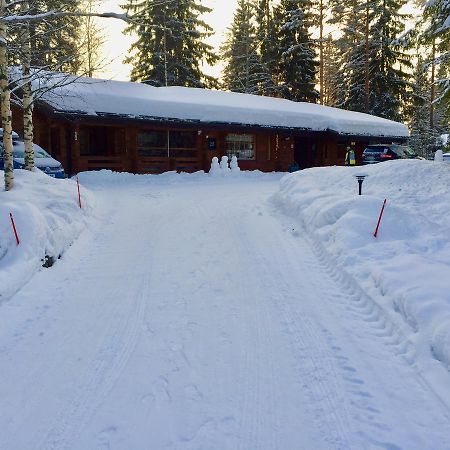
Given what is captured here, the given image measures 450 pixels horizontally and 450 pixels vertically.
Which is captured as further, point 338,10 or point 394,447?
point 338,10

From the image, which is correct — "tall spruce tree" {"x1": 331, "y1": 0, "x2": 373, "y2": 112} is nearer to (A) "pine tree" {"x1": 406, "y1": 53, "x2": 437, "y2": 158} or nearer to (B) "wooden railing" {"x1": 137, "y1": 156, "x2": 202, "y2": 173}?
(A) "pine tree" {"x1": 406, "y1": 53, "x2": 437, "y2": 158}

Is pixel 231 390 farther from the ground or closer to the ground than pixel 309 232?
closer to the ground

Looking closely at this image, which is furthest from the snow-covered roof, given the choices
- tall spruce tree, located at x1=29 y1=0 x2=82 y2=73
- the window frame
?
the window frame

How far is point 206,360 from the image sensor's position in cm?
397

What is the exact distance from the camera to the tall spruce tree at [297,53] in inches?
1344

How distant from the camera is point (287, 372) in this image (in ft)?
12.4

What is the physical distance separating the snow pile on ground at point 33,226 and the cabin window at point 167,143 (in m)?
10.2

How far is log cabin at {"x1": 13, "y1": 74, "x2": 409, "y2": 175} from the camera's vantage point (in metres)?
17.4

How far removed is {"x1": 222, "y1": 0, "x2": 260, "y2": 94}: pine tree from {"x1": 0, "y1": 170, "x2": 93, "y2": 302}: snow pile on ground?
29.5 metres

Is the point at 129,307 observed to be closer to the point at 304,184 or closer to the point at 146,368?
the point at 146,368

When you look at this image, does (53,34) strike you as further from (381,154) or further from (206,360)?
(206,360)

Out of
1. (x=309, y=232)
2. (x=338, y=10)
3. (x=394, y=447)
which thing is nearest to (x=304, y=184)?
(x=309, y=232)

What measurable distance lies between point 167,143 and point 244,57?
2031cm

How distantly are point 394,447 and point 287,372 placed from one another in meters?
1.09
